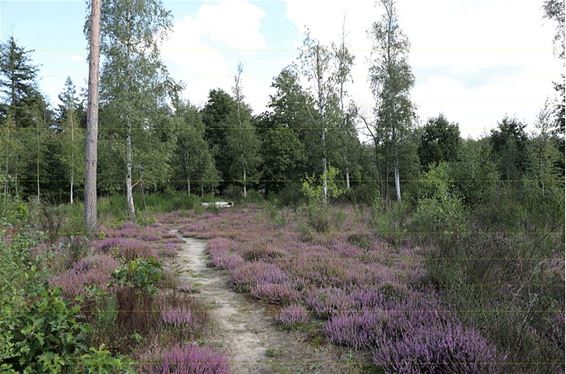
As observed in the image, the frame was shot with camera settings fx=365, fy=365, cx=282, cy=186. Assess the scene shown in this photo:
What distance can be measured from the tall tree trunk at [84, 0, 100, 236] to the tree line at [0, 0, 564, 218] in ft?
5.25

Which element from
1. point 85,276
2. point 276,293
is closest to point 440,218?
point 276,293

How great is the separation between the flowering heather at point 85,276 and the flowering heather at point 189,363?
1676mm

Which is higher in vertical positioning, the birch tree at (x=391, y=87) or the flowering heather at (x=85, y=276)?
the birch tree at (x=391, y=87)

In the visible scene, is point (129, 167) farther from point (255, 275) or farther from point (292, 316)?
point (292, 316)

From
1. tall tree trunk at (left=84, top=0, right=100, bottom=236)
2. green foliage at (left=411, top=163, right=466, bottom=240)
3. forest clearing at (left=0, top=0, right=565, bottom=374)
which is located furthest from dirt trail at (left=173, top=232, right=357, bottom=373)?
tall tree trunk at (left=84, top=0, right=100, bottom=236)

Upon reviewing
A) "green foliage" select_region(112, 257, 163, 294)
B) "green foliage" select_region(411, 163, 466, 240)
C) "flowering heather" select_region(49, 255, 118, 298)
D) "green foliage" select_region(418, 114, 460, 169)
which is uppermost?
"green foliage" select_region(418, 114, 460, 169)

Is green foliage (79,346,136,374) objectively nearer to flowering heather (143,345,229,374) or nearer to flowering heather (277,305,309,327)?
flowering heather (143,345,229,374)

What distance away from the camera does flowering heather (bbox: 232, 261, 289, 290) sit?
5.46 m

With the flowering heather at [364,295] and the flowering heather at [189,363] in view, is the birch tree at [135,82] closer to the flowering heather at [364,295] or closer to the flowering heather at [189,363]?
the flowering heather at [364,295]

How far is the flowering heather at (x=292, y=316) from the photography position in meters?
3.97

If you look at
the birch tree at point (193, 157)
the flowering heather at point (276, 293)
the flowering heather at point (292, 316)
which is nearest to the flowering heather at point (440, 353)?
the flowering heather at point (292, 316)

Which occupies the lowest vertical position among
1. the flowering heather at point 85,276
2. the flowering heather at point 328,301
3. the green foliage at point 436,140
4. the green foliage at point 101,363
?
the flowering heather at point 328,301

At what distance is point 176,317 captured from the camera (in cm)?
377

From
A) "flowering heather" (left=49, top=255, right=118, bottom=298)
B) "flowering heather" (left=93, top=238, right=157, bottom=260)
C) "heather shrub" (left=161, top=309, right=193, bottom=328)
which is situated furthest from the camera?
"flowering heather" (left=93, top=238, right=157, bottom=260)
